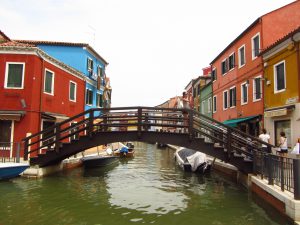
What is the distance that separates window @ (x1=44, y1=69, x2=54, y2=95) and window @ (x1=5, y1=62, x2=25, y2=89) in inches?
64.8

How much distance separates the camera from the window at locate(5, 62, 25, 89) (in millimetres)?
16422

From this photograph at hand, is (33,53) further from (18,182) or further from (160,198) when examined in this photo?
(160,198)

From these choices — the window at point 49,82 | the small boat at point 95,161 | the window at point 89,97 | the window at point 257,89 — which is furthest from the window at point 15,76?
the window at point 257,89

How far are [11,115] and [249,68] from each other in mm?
14755

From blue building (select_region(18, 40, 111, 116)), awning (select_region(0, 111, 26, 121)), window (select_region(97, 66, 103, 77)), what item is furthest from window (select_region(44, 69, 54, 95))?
window (select_region(97, 66, 103, 77))

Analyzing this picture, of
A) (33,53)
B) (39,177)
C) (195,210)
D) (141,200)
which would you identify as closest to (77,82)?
(33,53)

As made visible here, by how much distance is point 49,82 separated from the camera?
1838 centimetres

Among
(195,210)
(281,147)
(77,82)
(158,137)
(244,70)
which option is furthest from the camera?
(77,82)

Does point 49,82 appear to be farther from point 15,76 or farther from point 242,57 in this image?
point 242,57

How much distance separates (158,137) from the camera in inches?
523

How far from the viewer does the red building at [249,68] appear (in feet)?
57.0

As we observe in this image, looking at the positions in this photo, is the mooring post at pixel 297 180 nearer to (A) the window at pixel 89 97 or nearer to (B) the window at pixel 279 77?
(B) the window at pixel 279 77

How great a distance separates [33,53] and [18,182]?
7.25 metres

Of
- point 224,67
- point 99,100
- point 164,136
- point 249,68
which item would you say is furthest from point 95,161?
point 224,67
